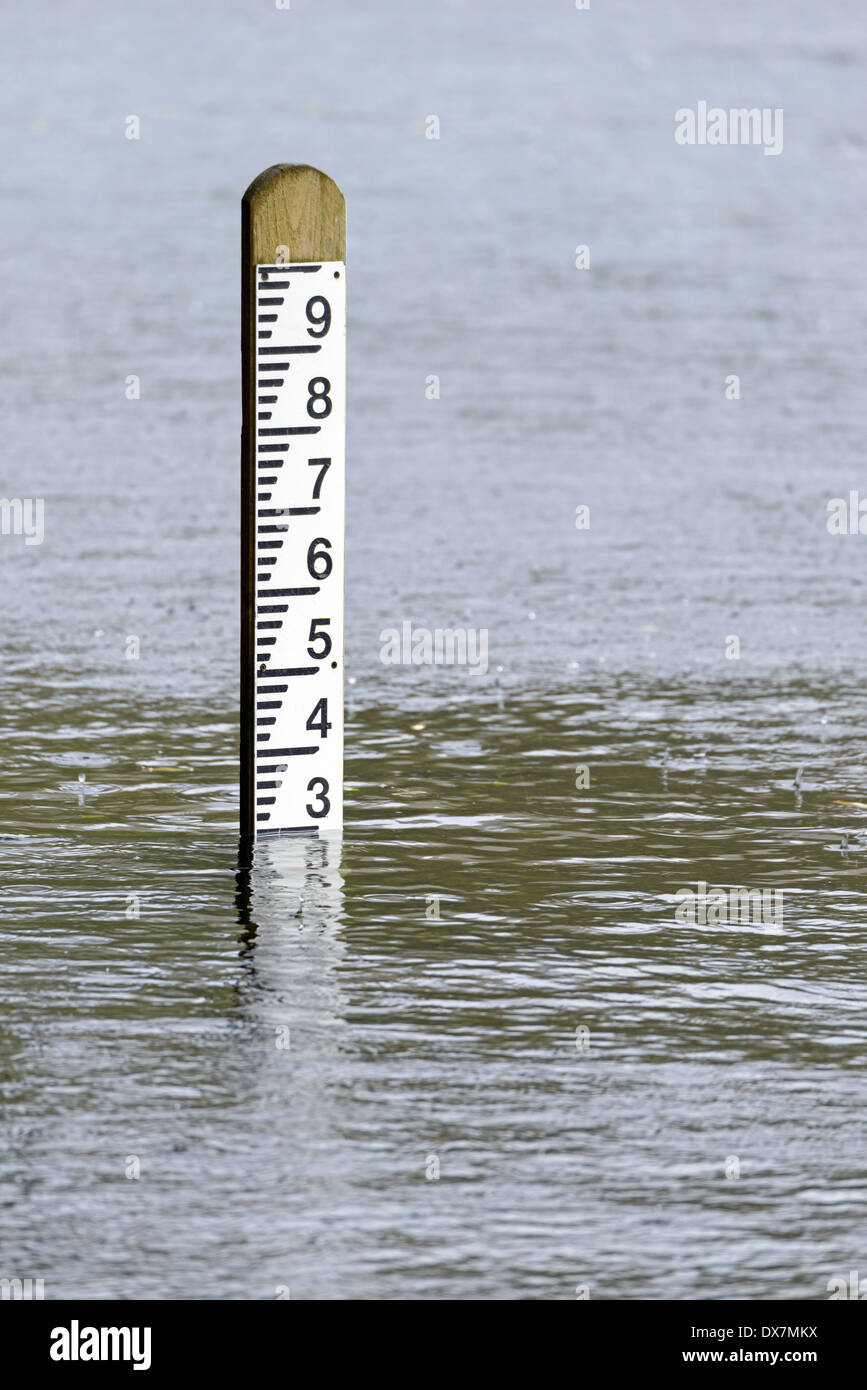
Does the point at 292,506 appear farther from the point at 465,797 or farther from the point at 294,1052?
the point at 294,1052

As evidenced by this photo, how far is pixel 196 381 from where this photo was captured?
19.0m

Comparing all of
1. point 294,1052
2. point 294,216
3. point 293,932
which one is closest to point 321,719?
point 293,932

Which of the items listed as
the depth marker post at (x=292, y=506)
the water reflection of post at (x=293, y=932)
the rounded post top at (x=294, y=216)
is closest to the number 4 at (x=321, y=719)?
the depth marker post at (x=292, y=506)

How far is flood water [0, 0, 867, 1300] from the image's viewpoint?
6.37 m

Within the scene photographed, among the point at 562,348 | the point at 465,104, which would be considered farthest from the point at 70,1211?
the point at 465,104

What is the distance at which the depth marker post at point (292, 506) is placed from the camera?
363 inches

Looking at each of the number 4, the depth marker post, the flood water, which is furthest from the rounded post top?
the flood water

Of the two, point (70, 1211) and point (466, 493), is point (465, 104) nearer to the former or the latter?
point (466, 493)

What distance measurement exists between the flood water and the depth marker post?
295 mm

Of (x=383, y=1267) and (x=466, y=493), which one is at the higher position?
(x=466, y=493)

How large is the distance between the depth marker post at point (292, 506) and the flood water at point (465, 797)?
295 millimetres

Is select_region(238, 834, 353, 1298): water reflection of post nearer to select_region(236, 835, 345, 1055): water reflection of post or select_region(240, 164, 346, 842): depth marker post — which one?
select_region(236, 835, 345, 1055): water reflection of post
